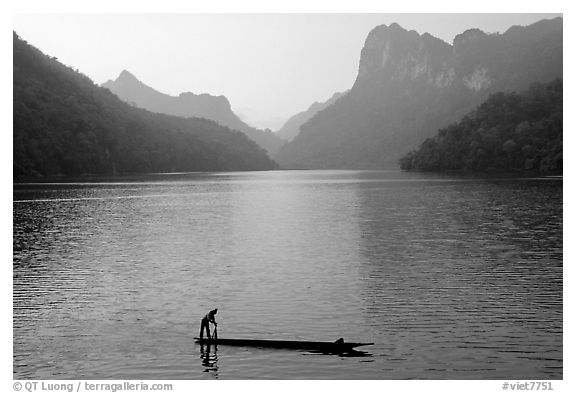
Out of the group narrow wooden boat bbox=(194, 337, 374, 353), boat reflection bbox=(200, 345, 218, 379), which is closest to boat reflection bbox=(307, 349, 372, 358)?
narrow wooden boat bbox=(194, 337, 374, 353)

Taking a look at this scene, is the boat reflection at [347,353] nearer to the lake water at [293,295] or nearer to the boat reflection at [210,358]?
the lake water at [293,295]

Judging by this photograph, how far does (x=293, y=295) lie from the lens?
35844 mm

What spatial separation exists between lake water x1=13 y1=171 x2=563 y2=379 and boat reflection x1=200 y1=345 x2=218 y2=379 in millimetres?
84

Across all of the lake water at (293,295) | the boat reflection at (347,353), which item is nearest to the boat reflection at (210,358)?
the lake water at (293,295)

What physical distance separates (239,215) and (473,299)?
176 ft

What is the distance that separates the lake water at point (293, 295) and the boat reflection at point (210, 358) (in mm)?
84

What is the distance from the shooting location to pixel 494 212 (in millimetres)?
79438

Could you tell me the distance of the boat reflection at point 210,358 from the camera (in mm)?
24062

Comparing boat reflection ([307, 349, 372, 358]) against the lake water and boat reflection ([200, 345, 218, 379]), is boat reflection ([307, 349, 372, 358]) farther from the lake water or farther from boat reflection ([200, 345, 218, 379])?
boat reflection ([200, 345, 218, 379])

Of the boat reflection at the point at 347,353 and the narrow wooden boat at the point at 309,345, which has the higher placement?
the narrow wooden boat at the point at 309,345

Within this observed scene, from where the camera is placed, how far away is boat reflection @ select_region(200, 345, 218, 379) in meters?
24.1

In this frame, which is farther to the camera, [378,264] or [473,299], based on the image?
[378,264]
